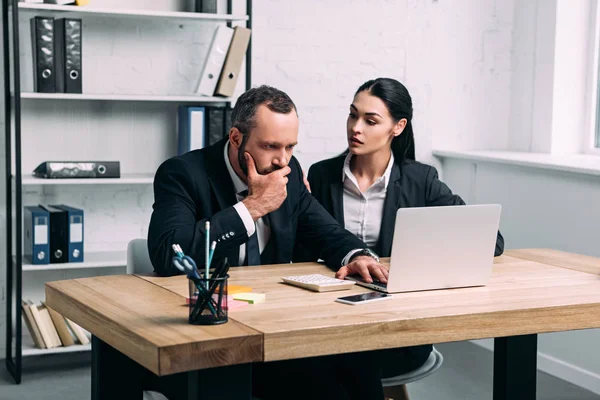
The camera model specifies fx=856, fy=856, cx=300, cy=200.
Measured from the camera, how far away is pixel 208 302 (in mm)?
1608

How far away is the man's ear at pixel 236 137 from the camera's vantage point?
236cm

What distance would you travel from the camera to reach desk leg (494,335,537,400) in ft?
7.00

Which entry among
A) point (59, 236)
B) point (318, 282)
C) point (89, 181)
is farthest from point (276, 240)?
point (59, 236)

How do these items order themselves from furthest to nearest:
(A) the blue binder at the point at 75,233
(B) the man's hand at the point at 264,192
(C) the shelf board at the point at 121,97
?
1. (A) the blue binder at the point at 75,233
2. (C) the shelf board at the point at 121,97
3. (B) the man's hand at the point at 264,192

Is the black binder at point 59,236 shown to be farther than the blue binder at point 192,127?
No

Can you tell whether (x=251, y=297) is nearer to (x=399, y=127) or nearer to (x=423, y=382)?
(x=399, y=127)

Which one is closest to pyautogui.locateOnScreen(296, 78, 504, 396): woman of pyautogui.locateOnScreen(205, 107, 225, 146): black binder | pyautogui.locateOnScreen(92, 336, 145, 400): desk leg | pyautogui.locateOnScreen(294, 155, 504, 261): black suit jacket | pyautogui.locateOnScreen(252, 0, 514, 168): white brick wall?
pyautogui.locateOnScreen(294, 155, 504, 261): black suit jacket

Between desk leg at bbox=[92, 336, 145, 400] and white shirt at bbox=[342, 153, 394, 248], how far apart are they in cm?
110

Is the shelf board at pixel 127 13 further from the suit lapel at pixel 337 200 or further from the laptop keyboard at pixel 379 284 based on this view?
the laptop keyboard at pixel 379 284

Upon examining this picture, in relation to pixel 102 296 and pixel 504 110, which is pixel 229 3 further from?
pixel 102 296

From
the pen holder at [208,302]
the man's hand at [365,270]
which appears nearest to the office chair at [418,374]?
the man's hand at [365,270]

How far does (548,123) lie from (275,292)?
104 inches

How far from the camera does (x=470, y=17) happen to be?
4.40 metres

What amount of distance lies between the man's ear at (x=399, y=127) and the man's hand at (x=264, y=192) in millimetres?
806
